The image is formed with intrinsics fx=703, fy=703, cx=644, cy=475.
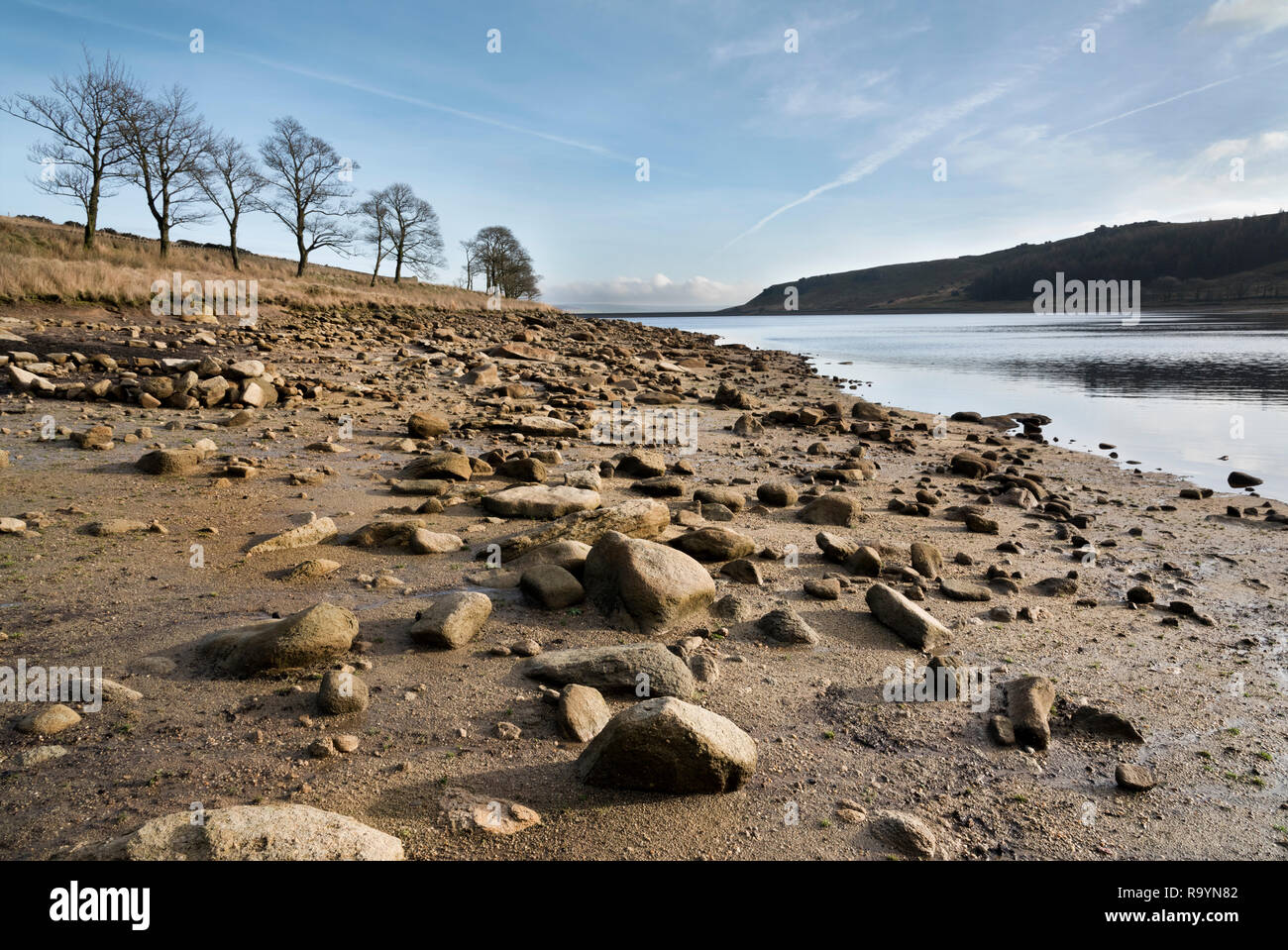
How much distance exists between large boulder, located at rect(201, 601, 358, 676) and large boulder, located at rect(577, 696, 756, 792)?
183 cm

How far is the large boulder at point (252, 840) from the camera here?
7.86ft

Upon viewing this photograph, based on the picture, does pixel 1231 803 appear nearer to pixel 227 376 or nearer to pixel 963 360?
pixel 227 376

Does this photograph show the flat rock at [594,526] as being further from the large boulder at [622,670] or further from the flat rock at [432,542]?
the large boulder at [622,670]

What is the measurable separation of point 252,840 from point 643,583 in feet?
9.41

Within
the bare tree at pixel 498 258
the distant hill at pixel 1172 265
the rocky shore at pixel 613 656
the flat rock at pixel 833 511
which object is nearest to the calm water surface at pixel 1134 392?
the rocky shore at pixel 613 656

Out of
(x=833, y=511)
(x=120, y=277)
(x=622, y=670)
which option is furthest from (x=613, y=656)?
(x=120, y=277)

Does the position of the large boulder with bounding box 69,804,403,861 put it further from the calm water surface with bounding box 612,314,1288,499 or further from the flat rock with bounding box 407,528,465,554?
the calm water surface with bounding box 612,314,1288,499

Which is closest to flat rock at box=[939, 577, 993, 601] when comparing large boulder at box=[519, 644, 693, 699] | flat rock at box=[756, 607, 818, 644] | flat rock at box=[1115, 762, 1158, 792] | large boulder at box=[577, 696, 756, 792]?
flat rock at box=[756, 607, 818, 644]

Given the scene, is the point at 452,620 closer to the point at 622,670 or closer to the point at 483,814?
the point at 622,670

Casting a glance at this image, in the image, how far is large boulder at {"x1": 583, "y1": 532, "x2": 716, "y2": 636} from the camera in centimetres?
490

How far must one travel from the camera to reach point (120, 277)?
2086 cm

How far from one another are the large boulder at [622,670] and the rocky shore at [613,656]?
17mm
